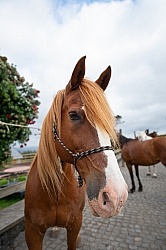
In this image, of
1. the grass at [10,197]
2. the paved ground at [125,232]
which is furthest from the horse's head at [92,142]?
the grass at [10,197]

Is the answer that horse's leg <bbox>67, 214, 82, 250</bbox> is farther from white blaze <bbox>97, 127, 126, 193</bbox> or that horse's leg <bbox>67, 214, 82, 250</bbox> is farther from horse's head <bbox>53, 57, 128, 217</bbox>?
white blaze <bbox>97, 127, 126, 193</bbox>

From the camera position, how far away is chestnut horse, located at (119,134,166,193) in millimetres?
5059

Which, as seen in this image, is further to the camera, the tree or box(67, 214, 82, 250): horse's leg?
the tree

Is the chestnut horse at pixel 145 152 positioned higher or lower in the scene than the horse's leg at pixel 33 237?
higher

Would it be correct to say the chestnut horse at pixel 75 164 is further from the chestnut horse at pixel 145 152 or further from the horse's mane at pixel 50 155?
the chestnut horse at pixel 145 152

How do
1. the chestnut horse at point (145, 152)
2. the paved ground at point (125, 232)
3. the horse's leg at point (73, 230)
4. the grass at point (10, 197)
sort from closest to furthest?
the horse's leg at point (73, 230)
the paved ground at point (125, 232)
the grass at point (10, 197)
the chestnut horse at point (145, 152)

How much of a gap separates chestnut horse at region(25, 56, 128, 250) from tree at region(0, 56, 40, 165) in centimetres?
178

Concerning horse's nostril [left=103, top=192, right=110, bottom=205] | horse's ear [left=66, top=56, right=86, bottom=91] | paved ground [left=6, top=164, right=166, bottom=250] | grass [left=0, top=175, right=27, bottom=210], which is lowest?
paved ground [left=6, top=164, right=166, bottom=250]

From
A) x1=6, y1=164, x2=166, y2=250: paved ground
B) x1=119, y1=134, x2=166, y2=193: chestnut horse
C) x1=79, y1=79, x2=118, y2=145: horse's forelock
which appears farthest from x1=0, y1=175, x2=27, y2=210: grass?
x1=79, y1=79, x2=118, y2=145: horse's forelock

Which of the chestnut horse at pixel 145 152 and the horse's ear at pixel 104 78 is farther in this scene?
the chestnut horse at pixel 145 152

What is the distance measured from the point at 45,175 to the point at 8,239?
188 cm

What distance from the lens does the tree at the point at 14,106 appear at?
319 cm

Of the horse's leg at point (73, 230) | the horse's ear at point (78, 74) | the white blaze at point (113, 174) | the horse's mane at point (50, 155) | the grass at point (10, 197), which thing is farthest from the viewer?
the grass at point (10, 197)

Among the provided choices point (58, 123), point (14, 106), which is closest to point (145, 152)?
point (14, 106)
